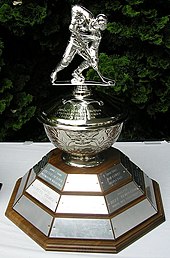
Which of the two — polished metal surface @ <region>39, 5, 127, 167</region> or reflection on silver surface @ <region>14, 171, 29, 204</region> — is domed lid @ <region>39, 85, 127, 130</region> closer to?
polished metal surface @ <region>39, 5, 127, 167</region>

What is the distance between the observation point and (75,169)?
45.2 inches

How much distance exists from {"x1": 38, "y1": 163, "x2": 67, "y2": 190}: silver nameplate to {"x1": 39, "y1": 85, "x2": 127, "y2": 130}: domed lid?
4.5 inches

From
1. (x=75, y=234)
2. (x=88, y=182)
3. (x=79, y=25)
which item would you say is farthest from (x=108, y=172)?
(x=79, y=25)

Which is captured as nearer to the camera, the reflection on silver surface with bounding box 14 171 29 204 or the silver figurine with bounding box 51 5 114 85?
the silver figurine with bounding box 51 5 114 85

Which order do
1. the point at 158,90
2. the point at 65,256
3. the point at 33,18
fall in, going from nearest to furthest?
the point at 65,256
the point at 33,18
the point at 158,90

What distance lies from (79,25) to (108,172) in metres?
0.33

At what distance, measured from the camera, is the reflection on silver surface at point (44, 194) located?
3.64ft

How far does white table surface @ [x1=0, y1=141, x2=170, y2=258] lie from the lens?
106 centimetres

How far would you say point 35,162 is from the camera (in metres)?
1.45

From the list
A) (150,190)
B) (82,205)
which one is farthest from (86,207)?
(150,190)

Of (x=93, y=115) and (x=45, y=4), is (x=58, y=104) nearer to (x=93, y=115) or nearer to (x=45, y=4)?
(x=93, y=115)

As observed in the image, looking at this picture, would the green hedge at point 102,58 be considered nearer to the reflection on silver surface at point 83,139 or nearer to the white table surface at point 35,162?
the white table surface at point 35,162

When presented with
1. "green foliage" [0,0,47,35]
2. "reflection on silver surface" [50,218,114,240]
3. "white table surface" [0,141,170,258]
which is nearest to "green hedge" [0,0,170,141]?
"green foliage" [0,0,47,35]

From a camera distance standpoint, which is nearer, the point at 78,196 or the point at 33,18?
the point at 78,196
